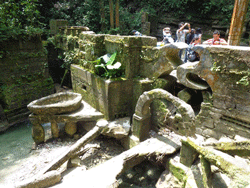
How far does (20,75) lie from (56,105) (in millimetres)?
3517

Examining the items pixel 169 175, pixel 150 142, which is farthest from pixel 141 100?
pixel 169 175

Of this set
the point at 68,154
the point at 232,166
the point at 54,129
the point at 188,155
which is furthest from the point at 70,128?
the point at 232,166

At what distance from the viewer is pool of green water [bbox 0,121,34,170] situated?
633 centimetres

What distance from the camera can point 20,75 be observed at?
868 cm

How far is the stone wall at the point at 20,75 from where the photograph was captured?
8.20 m

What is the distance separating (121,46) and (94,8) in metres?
10.2

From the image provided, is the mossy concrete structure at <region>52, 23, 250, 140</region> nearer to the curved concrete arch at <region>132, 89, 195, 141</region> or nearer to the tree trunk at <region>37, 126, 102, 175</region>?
the curved concrete arch at <region>132, 89, 195, 141</region>

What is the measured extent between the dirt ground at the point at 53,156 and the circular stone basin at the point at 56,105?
Result: 1292 millimetres

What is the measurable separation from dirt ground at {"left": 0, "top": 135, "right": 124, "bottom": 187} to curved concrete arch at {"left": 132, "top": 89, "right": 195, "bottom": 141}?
4.10 ft

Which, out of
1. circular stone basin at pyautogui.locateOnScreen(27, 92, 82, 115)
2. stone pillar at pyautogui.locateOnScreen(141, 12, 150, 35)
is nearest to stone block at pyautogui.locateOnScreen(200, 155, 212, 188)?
circular stone basin at pyautogui.locateOnScreen(27, 92, 82, 115)

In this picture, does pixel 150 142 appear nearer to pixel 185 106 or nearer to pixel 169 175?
pixel 169 175

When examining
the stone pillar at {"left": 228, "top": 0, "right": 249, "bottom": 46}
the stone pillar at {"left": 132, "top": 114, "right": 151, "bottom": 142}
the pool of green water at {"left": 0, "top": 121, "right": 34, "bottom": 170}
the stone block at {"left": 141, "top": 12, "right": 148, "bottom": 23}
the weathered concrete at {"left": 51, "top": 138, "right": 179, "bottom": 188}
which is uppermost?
the stone block at {"left": 141, "top": 12, "right": 148, "bottom": 23}

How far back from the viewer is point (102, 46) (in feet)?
22.2

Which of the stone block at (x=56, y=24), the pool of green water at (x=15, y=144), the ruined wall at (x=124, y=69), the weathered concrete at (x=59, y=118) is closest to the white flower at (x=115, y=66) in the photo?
the ruined wall at (x=124, y=69)
